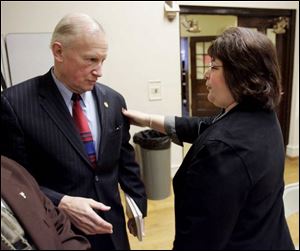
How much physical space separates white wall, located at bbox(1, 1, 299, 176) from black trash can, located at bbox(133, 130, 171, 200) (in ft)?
0.76

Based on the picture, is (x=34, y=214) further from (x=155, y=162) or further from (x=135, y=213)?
(x=155, y=162)

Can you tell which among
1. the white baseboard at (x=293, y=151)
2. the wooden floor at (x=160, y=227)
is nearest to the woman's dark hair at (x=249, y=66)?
the wooden floor at (x=160, y=227)

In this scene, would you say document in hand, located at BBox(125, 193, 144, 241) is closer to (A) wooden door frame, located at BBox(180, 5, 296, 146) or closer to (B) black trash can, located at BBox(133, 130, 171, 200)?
(B) black trash can, located at BBox(133, 130, 171, 200)

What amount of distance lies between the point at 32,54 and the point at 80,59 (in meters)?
1.68

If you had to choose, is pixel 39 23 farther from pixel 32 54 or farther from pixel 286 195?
pixel 286 195

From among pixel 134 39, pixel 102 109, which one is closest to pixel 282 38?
pixel 134 39

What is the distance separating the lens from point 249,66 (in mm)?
783

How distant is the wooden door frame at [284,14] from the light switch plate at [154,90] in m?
0.76

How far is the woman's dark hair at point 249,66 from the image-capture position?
0.78 m

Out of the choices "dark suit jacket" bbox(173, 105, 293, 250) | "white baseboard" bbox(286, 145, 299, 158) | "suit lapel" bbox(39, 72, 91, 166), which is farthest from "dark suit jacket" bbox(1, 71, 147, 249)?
"white baseboard" bbox(286, 145, 299, 158)

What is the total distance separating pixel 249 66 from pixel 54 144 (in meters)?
0.66

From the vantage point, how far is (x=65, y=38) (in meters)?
1.00

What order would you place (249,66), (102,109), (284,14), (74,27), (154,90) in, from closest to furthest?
(249,66), (74,27), (102,109), (154,90), (284,14)

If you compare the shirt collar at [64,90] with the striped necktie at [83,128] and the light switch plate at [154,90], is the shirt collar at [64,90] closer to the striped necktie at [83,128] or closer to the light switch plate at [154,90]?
the striped necktie at [83,128]
